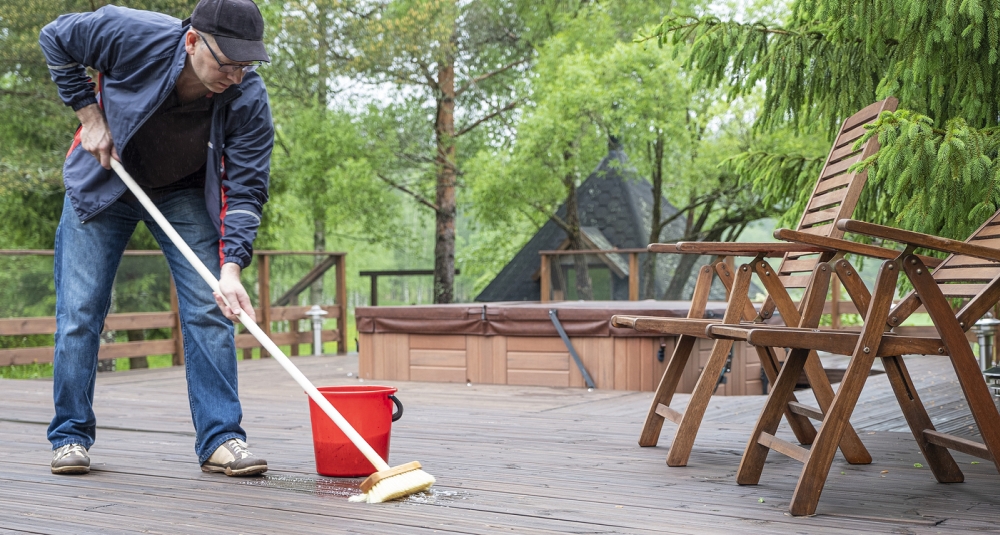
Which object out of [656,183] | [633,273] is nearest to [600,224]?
[656,183]

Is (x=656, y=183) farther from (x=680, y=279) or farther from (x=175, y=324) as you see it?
(x=175, y=324)

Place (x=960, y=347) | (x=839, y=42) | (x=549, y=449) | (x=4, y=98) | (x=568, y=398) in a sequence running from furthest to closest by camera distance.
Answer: (x=4, y=98)
(x=568, y=398)
(x=839, y=42)
(x=549, y=449)
(x=960, y=347)

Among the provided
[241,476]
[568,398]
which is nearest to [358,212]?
[568,398]

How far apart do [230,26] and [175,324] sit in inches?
210

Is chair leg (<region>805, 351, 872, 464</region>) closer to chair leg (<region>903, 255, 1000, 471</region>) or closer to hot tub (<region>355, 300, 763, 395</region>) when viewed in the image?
chair leg (<region>903, 255, 1000, 471</region>)

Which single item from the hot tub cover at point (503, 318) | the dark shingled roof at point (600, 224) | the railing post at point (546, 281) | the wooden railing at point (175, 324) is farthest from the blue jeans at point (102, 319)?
the dark shingled roof at point (600, 224)

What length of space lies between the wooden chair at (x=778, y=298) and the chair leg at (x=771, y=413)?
0.14 m

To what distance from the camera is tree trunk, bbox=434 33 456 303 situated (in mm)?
14575

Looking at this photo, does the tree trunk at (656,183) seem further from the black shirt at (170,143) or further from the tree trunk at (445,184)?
the black shirt at (170,143)

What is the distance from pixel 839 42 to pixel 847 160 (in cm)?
109

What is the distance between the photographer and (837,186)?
3059 mm

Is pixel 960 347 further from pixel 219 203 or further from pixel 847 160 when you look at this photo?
pixel 219 203

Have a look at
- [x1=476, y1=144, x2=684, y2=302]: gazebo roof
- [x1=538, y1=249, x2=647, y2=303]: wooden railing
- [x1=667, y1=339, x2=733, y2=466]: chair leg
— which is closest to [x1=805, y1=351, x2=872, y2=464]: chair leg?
[x1=667, y1=339, x2=733, y2=466]: chair leg

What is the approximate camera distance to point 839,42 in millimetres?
3934
